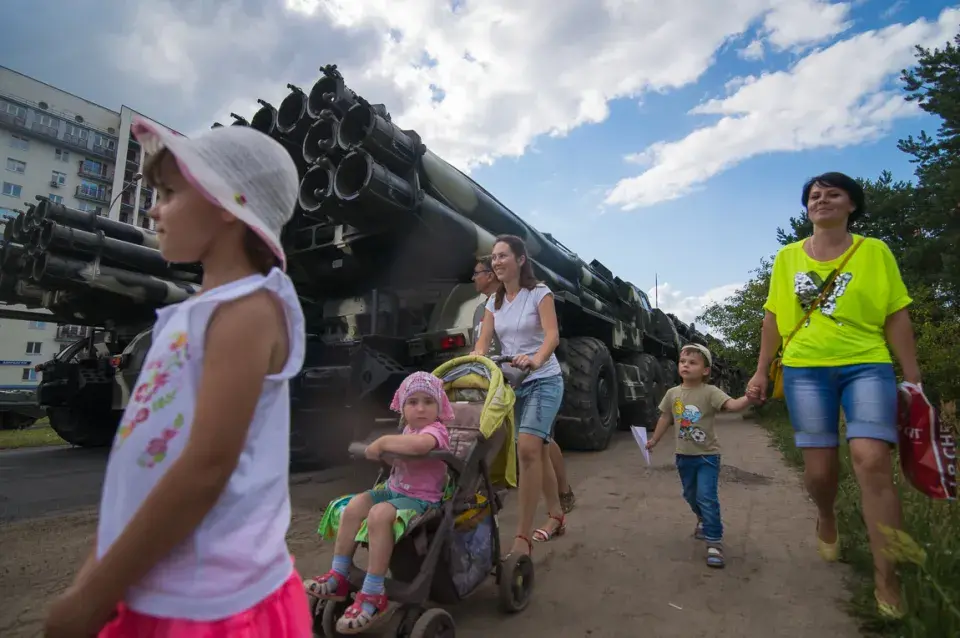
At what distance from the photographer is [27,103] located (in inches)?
1646

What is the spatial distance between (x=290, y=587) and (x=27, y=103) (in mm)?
55530

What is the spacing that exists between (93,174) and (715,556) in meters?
55.4

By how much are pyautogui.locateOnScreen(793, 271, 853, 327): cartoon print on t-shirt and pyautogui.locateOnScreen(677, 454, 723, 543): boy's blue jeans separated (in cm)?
106

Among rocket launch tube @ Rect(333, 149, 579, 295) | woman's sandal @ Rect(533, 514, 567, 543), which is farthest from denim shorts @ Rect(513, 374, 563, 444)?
rocket launch tube @ Rect(333, 149, 579, 295)

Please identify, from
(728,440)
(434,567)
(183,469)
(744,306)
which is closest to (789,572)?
(434,567)

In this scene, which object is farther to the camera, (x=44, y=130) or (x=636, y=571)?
(x=44, y=130)

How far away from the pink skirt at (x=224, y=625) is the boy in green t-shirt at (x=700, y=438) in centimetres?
265

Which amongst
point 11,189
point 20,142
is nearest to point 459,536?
point 11,189

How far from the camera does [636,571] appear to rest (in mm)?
2926

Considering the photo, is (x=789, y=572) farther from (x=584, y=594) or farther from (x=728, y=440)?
(x=728, y=440)

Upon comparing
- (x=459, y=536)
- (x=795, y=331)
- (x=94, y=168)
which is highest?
(x=94, y=168)

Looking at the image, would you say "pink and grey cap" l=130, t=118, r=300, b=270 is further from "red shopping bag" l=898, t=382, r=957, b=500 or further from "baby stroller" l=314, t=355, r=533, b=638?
"red shopping bag" l=898, t=382, r=957, b=500

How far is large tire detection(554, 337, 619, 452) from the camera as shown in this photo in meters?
6.42

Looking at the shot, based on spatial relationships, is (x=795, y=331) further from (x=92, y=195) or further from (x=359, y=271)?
(x=92, y=195)
